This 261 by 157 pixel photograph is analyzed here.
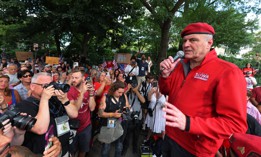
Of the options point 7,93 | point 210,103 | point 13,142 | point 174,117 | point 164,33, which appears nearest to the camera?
point 174,117

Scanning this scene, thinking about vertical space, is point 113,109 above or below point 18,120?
below

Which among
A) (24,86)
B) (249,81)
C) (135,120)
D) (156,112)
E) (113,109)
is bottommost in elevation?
(135,120)

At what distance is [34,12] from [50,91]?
1446cm

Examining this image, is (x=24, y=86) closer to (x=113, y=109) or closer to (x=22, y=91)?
(x=22, y=91)

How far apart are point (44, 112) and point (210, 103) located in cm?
165

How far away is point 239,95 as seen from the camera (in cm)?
132

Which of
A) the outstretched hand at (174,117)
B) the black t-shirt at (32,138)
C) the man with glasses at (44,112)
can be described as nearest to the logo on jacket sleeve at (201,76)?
the outstretched hand at (174,117)

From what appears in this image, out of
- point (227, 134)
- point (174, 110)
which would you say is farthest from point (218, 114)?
point (174, 110)

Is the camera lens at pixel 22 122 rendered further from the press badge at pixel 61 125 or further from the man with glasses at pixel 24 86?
the man with glasses at pixel 24 86

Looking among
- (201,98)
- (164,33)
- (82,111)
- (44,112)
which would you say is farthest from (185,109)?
(164,33)

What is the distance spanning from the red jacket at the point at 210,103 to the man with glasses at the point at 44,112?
133 cm

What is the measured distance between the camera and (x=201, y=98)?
1.51m

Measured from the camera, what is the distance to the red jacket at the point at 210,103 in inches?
51.5

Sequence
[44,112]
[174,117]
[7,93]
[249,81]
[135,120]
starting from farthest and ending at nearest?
[249,81], [135,120], [7,93], [44,112], [174,117]
